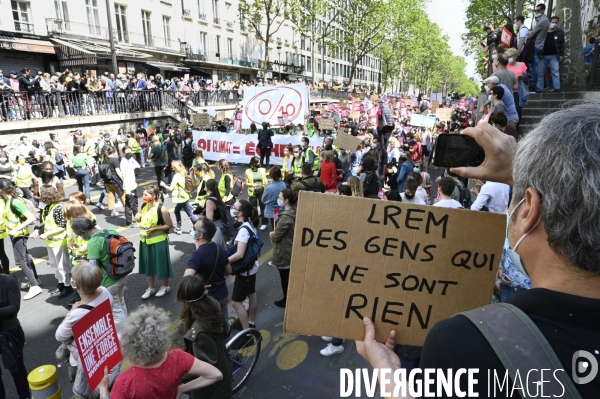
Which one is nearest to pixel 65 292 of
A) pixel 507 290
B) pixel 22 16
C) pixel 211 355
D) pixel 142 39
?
pixel 211 355

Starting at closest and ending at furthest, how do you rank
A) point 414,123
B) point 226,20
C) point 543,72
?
point 543,72 < point 414,123 < point 226,20

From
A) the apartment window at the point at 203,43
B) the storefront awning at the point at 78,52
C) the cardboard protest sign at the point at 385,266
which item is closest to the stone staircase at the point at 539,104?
the cardboard protest sign at the point at 385,266

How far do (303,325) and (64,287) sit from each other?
5.77 meters

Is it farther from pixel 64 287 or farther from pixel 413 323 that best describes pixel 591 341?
pixel 64 287

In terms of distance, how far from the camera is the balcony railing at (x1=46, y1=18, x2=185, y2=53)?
87.9 feet

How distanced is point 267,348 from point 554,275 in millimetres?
4137

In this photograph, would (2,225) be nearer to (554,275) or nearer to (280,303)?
(280,303)

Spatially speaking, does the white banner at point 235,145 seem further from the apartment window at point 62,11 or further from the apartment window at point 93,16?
the apartment window at point 93,16

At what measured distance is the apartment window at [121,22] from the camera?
32344mm

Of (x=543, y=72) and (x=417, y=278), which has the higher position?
(x=543, y=72)

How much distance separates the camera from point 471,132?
1.71 m

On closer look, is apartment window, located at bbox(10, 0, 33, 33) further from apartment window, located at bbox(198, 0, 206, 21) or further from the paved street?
the paved street

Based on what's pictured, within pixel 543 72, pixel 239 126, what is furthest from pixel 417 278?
pixel 239 126

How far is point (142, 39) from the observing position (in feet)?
113
